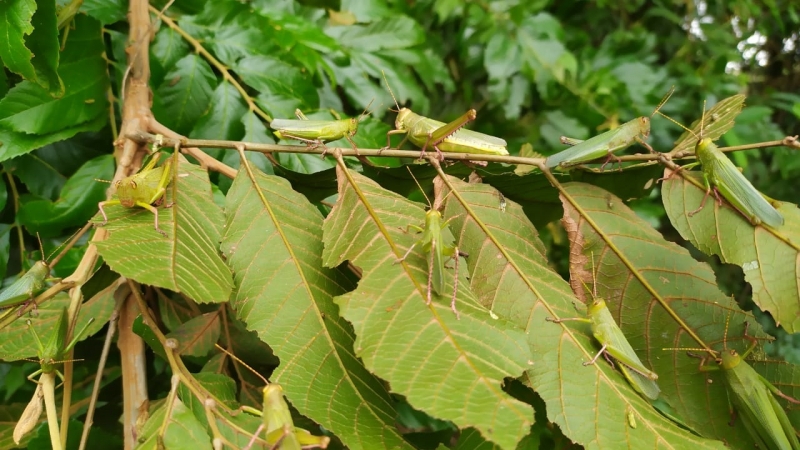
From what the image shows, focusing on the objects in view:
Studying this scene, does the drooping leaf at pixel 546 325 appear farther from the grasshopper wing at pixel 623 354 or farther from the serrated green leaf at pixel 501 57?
the serrated green leaf at pixel 501 57

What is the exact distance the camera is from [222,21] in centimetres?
117

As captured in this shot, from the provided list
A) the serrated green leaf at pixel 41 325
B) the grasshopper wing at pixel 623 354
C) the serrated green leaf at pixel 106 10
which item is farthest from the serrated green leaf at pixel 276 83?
the grasshopper wing at pixel 623 354

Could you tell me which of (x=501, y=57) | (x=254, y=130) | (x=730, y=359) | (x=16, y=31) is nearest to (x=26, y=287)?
(x=16, y=31)

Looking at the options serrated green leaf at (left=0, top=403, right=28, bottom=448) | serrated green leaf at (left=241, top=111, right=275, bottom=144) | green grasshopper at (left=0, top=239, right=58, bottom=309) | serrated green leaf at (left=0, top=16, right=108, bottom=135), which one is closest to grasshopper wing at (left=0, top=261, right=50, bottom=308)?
green grasshopper at (left=0, top=239, right=58, bottom=309)

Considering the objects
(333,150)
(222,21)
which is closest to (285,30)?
(222,21)

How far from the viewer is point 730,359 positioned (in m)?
0.71

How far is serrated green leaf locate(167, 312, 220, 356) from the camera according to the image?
0.89 meters

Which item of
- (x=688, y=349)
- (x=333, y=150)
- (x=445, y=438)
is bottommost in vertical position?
(x=445, y=438)

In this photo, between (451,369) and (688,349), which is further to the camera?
(688,349)

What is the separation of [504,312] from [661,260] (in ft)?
0.82

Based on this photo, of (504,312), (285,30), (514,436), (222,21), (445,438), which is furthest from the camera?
(285,30)

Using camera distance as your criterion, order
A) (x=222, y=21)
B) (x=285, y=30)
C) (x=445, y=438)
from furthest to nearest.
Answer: (x=285, y=30) → (x=222, y=21) → (x=445, y=438)

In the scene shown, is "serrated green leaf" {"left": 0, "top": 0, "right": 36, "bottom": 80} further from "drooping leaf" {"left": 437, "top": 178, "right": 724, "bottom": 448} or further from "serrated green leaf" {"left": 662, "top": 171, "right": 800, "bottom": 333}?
"serrated green leaf" {"left": 662, "top": 171, "right": 800, "bottom": 333}

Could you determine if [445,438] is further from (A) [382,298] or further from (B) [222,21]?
(B) [222,21]
